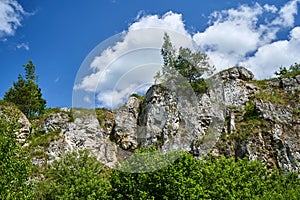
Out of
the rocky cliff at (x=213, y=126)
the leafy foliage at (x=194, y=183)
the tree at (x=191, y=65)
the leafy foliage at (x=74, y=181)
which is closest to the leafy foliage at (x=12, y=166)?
the leafy foliage at (x=194, y=183)

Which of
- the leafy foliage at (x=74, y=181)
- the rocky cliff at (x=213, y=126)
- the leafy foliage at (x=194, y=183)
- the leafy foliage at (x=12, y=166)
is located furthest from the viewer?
the rocky cliff at (x=213, y=126)

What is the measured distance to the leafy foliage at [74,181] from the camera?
91.7 feet

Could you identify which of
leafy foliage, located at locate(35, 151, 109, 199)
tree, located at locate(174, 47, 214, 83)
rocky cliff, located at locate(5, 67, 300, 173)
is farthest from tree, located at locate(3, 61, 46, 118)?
tree, located at locate(174, 47, 214, 83)

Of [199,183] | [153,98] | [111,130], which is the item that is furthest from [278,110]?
[199,183]

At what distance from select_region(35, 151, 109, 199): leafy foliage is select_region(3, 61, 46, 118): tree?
22830 mm

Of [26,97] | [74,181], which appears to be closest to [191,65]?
[74,181]

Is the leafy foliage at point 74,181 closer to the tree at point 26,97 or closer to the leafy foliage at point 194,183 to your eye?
the leafy foliage at point 194,183

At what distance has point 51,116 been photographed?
159ft

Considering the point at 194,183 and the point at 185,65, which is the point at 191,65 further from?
the point at 194,183

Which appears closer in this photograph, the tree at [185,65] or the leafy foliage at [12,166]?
the leafy foliage at [12,166]

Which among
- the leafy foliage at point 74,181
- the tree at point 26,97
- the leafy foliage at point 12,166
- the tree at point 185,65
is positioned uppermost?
the tree at point 26,97

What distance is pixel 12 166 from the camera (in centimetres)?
1562

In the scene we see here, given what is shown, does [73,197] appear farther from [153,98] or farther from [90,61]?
[153,98]

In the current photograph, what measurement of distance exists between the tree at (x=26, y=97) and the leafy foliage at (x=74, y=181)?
22.8 metres
